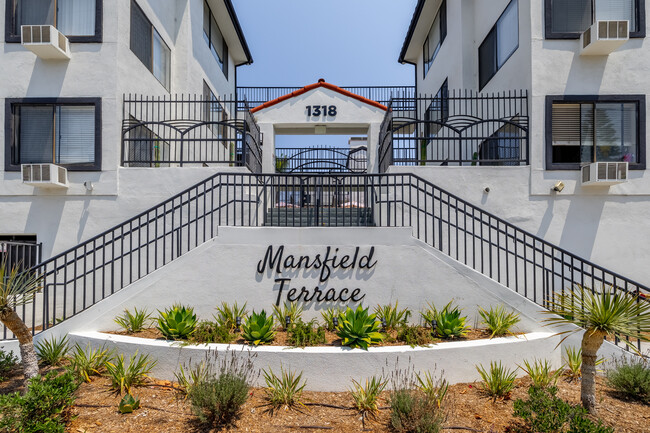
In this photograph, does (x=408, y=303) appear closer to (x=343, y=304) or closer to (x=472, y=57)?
(x=343, y=304)

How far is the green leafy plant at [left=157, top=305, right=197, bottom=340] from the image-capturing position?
6859 mm

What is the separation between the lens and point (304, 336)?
6.74 m

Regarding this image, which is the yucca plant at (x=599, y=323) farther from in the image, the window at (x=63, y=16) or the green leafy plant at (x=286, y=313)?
the window at (x=63, y=16)

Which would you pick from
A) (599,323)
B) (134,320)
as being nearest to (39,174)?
(134,320)

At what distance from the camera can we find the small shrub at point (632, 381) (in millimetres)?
6207

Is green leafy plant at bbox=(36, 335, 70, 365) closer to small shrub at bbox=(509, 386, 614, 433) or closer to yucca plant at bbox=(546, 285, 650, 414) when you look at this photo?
small shrub at bbox=(509, 386, 614, 433)

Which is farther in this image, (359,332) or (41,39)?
(41,39)

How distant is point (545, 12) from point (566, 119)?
2.54m

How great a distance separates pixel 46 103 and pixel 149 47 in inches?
129

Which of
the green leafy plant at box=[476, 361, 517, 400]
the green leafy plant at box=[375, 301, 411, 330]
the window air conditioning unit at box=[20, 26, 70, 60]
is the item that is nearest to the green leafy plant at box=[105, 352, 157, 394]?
the green leafy plant at box=[375, 301, 411, 330]

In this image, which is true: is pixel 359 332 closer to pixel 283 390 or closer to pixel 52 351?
pixel 283 390

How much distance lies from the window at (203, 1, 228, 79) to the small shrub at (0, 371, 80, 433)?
14.4 meters

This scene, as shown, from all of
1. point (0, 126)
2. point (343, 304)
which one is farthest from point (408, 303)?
point (0, 126)

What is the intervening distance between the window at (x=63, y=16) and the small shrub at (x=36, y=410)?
8.25 metres
